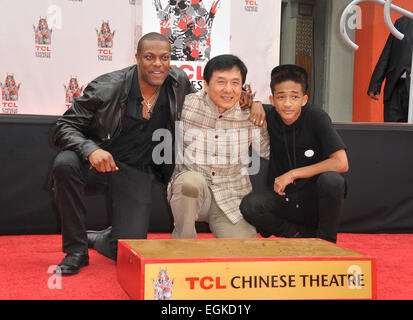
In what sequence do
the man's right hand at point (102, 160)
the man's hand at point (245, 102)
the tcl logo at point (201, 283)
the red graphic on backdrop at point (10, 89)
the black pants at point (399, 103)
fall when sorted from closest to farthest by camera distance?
the tcl logo at point (201, 283) < the man's right hand at point (102, 160) < the man's hand at point (245, 102) < the red graphic on backdrop at point (10, 89) < the black pants at point (399, 103)

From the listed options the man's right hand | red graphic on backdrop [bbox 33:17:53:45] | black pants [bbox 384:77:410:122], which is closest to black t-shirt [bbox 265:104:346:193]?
the man's right hand

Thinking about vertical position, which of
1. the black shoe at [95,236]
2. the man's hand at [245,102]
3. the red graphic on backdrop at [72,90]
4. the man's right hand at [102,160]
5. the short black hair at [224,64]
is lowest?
the black shoe at [95,236]

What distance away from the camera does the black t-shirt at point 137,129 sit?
2.06m

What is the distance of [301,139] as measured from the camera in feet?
6.47

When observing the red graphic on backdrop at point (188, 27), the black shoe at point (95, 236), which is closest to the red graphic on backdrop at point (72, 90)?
the red graphic on backdrop at point (188, 27)

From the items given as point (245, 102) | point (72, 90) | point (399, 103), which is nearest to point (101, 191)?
point (245, 102)

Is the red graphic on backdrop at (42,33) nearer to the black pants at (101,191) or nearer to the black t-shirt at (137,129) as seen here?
the black t-shirt at (137,129)

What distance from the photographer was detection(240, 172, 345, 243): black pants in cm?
188

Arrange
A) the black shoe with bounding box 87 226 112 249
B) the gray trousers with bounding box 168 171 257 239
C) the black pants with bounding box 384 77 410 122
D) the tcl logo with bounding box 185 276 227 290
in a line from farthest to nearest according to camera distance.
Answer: the black pants with bounding box 384 77 410 122, the black shoe with bounding box 87 226 112 249, the gray trousers with bounding box 168 171 257 239, the tcl logo with bounding box 185 276 227 290

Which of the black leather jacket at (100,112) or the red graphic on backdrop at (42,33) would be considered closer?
the black leather jacket at (100,112)

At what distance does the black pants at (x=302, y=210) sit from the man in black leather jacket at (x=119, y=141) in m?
0.39

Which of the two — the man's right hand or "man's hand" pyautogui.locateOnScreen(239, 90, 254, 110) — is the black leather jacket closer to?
the man's right hand

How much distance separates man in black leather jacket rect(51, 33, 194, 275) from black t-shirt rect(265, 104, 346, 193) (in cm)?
42
